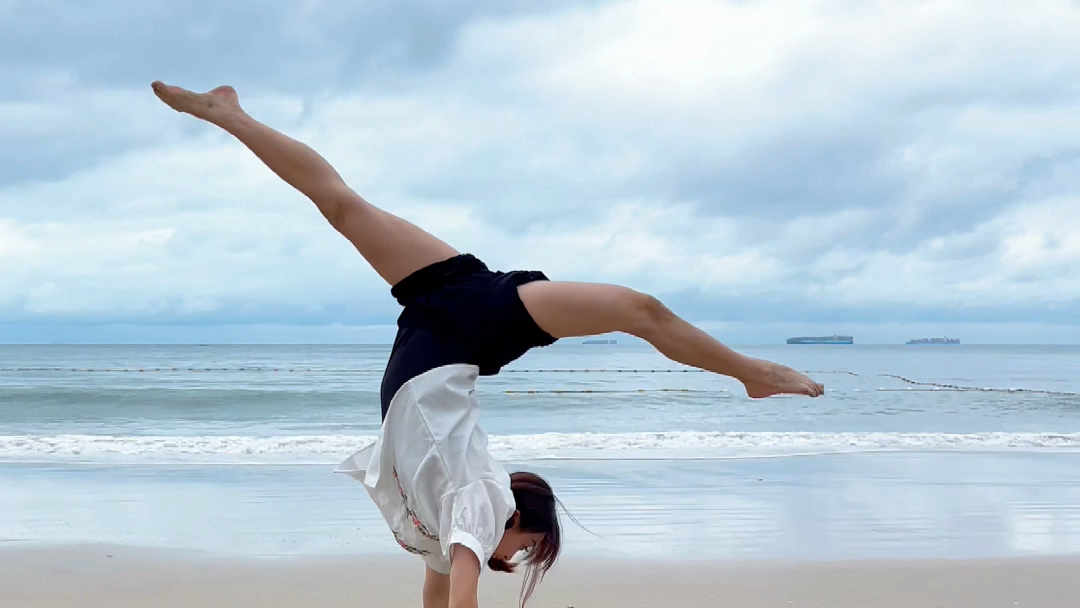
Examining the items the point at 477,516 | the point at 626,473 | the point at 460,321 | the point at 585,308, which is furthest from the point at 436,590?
the point at 626,473

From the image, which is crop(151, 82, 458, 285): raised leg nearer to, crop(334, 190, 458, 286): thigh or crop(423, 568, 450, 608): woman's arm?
crop(334, 190, 458, 286): thigh

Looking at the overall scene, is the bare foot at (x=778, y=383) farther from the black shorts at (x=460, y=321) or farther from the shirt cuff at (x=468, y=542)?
the shirt cuff at (x=468, y=542)

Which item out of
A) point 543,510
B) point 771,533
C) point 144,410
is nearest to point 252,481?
point 771,533

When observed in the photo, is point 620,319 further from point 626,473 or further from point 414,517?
point 626,473

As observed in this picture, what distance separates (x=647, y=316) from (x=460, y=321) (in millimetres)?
563

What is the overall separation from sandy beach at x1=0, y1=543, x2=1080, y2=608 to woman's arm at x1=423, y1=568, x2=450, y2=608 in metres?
1.44

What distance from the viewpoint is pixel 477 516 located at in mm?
2699

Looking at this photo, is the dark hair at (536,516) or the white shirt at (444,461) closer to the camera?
the white shirt at (444,461)

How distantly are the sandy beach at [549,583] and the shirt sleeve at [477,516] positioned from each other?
6.48 feet

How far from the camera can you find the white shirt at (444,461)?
2.74 meters

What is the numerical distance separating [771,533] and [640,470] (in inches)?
119

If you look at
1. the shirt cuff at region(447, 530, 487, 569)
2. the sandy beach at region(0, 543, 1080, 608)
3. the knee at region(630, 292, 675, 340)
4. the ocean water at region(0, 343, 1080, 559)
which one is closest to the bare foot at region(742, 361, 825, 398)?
the knee at region(630, 292, 675, 340)

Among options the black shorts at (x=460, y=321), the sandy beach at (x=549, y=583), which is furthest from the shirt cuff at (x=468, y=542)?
the sandy beach at (x=549, y=583)

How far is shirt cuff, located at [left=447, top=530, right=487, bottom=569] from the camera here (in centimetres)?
262
